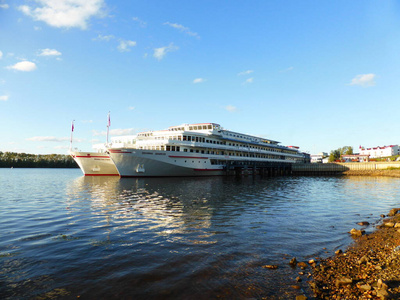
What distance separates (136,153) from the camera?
129ft

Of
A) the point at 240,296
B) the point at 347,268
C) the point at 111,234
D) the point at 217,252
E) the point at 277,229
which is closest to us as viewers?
the point at 240,296

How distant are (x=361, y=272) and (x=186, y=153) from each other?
38866 mm

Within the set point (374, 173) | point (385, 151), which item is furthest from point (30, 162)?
point (385, 151)

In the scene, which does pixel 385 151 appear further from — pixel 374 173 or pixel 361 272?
pixel 361 272

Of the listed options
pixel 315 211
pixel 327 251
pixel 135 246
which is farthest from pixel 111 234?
pixel 315 211

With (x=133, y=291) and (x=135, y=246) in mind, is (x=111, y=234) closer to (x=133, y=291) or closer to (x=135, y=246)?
(x=135, y=246)

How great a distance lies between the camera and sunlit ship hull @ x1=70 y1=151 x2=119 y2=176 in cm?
4819

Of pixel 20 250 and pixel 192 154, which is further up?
pixel 192 154

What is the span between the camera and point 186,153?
45000 mm

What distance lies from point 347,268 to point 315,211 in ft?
34.4

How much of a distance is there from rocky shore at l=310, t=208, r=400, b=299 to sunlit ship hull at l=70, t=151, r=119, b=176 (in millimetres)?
46451

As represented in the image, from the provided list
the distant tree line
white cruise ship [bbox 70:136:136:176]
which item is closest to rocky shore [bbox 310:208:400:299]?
white cruise ship [bbox 70:136:136:176]

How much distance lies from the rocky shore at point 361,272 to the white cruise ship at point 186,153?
34.5 m

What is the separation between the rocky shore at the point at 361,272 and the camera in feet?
18.9
